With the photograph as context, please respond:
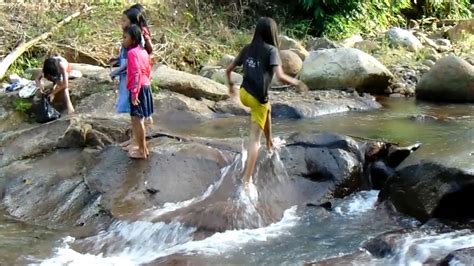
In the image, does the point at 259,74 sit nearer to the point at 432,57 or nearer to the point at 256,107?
the point at 256,107

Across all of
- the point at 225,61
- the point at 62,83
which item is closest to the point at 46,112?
the point at 62,83

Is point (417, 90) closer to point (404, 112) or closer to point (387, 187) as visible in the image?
point (404, 112)

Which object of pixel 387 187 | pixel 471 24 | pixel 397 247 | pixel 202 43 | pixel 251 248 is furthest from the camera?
pixel 471 24

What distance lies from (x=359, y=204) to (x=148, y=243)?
6.74ft

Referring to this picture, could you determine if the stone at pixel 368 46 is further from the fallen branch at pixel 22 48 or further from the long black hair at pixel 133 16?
the long black hair at pixel 133 16

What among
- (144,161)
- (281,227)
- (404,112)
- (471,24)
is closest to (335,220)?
(281,227)

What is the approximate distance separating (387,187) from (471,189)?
2.85 ft

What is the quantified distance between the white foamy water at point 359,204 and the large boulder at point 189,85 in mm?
3749

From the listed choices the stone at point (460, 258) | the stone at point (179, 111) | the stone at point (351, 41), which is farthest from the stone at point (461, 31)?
the stone at point (460, 258)

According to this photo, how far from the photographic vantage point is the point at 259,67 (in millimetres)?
5672

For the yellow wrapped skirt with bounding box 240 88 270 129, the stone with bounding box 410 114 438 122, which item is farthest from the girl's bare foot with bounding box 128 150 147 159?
the stone with bounding box 410 114 438 122

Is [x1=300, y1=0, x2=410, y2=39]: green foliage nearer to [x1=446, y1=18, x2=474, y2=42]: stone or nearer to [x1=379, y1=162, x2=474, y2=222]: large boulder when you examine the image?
→ [x1=446, y1=18, x2=474, y2=42]: stone

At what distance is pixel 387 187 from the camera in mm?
6176

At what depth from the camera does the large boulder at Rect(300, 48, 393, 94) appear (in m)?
10.7
